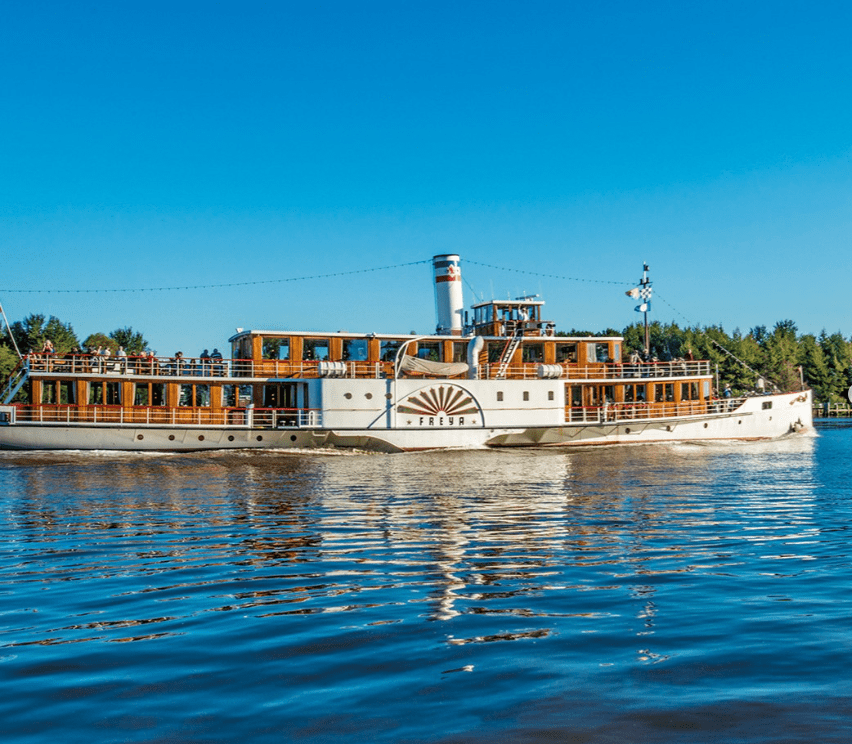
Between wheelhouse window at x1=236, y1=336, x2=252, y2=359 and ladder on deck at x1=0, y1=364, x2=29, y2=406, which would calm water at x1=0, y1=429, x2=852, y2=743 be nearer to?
ladder on deck at x1=0, y1=364, x2=29, y2=406

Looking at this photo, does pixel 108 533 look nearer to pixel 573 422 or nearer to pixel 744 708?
pixel 744 708

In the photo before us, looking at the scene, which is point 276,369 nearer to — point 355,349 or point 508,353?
point 355,349

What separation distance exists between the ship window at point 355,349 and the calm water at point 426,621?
61.2 ft

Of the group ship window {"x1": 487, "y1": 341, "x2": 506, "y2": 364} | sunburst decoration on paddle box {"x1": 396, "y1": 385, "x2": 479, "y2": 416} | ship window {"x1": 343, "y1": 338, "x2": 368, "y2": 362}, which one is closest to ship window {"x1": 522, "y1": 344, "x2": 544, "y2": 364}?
ship window {"x1": 487, "y1": 341, "x2": 506, "y2": 364}

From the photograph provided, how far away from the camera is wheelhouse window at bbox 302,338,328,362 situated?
1364 inches

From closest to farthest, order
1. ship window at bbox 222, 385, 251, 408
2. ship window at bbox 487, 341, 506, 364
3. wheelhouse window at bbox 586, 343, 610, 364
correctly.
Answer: ship window at bbox 222, 385, 251, 408 < ship window at bbox 487, 341, 506, 364 < wheelhouse window at bbox 586, 343, 610, 364

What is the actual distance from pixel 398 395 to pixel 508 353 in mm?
5681

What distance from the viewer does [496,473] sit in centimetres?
2394

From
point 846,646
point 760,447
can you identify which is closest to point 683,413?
point 760,447

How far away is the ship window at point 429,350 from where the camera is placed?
3638 centimetres

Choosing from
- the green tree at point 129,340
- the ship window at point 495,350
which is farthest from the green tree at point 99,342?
the ship window at point 495,350

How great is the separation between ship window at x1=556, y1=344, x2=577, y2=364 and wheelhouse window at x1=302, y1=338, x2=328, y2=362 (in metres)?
10.8

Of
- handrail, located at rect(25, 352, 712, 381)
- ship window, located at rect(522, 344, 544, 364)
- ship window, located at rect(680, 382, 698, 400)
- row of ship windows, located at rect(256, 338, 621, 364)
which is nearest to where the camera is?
handrail, located at rect(25, 352, 712, 381)

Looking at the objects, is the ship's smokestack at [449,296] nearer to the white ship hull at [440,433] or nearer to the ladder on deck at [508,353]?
the ladder on deck at [508,353]
